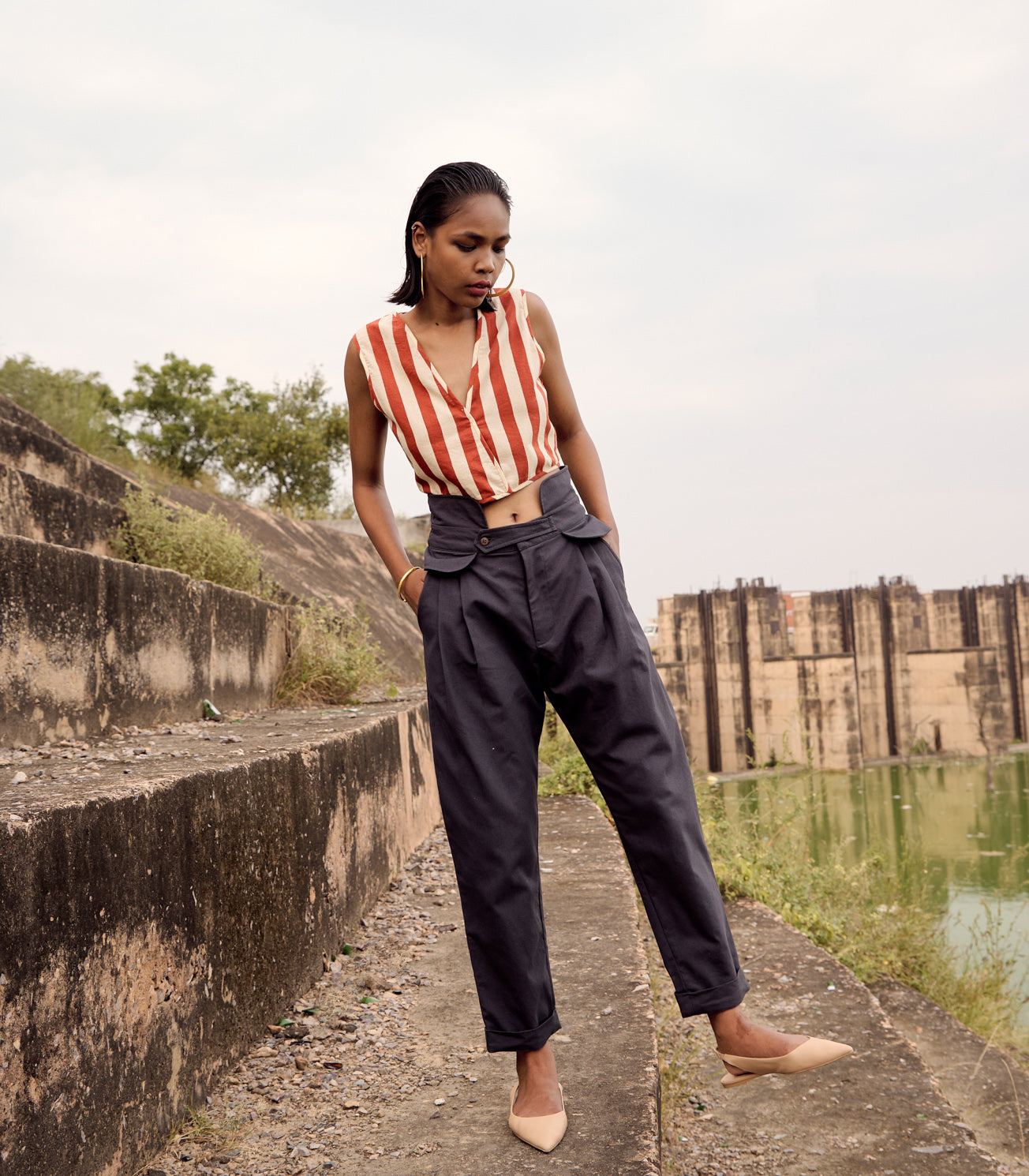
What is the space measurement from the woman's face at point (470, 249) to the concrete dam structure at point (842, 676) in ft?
95.3

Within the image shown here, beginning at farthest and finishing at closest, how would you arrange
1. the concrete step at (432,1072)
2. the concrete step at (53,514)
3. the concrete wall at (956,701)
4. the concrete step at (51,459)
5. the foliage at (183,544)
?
1. the concrete wall at (956,701)
2. the foliage at (183,544)
3. the concrete step at (51,459)
4. the concrete step at (53,514)
5. the concrete step at (432,1072)

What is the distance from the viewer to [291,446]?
16453mm

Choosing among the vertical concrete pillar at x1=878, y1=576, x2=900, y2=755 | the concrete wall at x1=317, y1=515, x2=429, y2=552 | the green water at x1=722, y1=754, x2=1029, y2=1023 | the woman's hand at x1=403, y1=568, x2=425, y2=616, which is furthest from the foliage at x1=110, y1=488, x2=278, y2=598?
the vertical concrete pillar at x1=878, y1=576, x2=900, y2=755

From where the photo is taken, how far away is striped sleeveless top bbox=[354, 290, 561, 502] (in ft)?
5.49

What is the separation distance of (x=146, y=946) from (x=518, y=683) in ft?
2.38

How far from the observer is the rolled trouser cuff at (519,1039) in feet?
5.23

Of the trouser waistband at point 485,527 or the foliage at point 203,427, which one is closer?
the trouser waistband at point 485,527

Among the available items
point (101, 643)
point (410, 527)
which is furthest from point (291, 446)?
point (101, 643)

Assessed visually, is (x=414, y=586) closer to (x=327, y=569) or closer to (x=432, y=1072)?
(x=432, y=1072)

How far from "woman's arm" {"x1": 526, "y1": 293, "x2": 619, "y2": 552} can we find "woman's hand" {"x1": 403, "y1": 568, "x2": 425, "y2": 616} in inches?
13.6

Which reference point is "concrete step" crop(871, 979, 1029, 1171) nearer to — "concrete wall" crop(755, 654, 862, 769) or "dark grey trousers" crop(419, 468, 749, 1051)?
"dark grey trousers" crop(419, 468, 749, 1051)

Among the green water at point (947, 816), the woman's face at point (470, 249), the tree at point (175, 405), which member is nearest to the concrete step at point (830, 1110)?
the woman's face at point (470, 249)

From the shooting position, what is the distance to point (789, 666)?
100 feet

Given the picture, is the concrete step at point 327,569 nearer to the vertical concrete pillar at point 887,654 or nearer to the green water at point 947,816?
the green water at point 947,816
